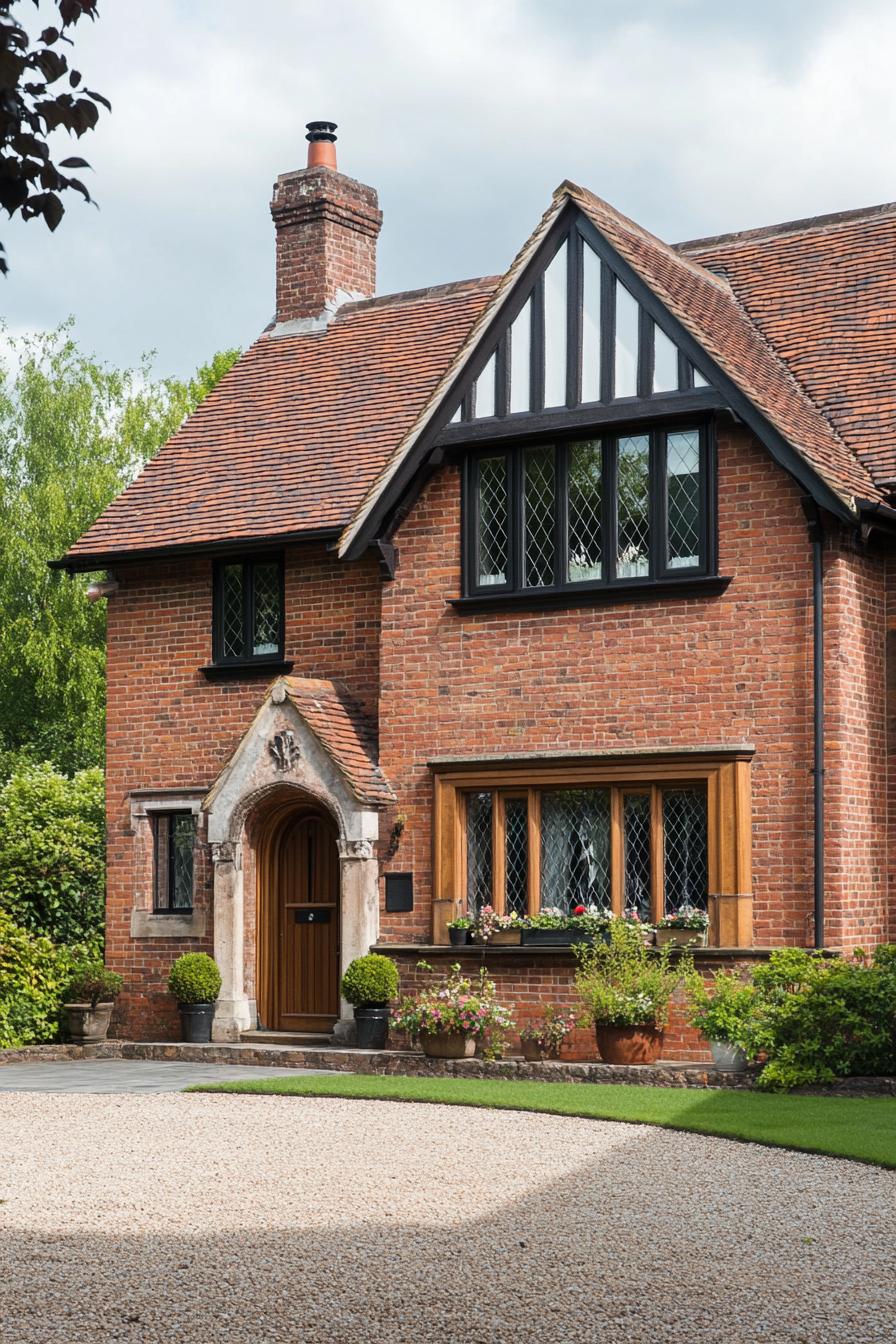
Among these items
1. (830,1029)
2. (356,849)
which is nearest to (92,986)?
(356,849)

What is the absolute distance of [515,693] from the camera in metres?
19.0

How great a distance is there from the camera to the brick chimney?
24922mm

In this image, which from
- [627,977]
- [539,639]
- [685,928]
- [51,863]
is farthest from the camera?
[51,863]

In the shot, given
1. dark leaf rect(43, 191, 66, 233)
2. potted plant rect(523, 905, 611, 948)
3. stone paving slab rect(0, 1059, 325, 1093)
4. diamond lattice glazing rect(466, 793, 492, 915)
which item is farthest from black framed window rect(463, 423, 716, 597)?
dark leaf rect(43, 191, 66, 233)

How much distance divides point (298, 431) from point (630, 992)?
8.73 meters

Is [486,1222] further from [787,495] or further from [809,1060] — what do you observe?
[787,495]

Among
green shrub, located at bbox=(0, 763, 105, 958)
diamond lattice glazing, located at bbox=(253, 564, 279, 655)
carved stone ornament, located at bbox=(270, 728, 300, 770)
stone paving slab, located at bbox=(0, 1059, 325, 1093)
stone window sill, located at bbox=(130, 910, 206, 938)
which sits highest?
diamond lattice glazing, located at bbox=(253, 564, 279, 655)

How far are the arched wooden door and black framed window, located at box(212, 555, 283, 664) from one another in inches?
81.0

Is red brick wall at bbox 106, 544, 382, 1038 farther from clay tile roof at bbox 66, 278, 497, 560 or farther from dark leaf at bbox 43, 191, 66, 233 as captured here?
dark leaf at bbox 43, 191, 66, 233

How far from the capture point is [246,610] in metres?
21.6

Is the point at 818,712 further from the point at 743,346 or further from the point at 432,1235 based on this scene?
the point at 432,1235

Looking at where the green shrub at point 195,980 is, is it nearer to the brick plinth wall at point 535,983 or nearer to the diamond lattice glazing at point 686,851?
the brick plinth wall at point 535,983

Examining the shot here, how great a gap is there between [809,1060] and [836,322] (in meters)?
8.47

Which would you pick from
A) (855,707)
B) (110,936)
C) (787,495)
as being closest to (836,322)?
(787,495)
